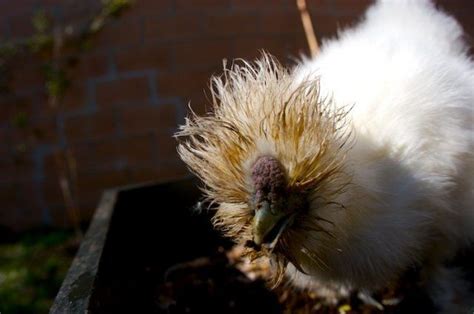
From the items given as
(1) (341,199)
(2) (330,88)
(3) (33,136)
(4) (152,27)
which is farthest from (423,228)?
(3) (33,136)

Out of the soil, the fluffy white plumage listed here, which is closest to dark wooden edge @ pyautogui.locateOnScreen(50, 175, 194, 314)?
the soil

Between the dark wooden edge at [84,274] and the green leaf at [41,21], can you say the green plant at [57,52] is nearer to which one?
the green leaf at [41,21]

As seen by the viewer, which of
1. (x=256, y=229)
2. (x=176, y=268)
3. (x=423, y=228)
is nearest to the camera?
(x=256, y=229)

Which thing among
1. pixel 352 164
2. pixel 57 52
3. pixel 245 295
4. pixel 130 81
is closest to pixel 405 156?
pixel 352 164

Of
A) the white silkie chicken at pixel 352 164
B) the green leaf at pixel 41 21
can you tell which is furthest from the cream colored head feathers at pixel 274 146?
the green leaf at pixel 41 21

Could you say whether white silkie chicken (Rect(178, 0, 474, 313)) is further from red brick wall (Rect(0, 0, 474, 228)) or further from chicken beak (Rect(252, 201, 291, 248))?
red brick wall (Rect(0, 0, 474, 228))

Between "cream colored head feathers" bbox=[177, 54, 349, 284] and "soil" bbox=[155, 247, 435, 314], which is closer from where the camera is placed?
"cream colored head feathers" bbox=[177, 54, 349, 284]

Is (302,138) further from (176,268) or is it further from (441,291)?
(176,268)
